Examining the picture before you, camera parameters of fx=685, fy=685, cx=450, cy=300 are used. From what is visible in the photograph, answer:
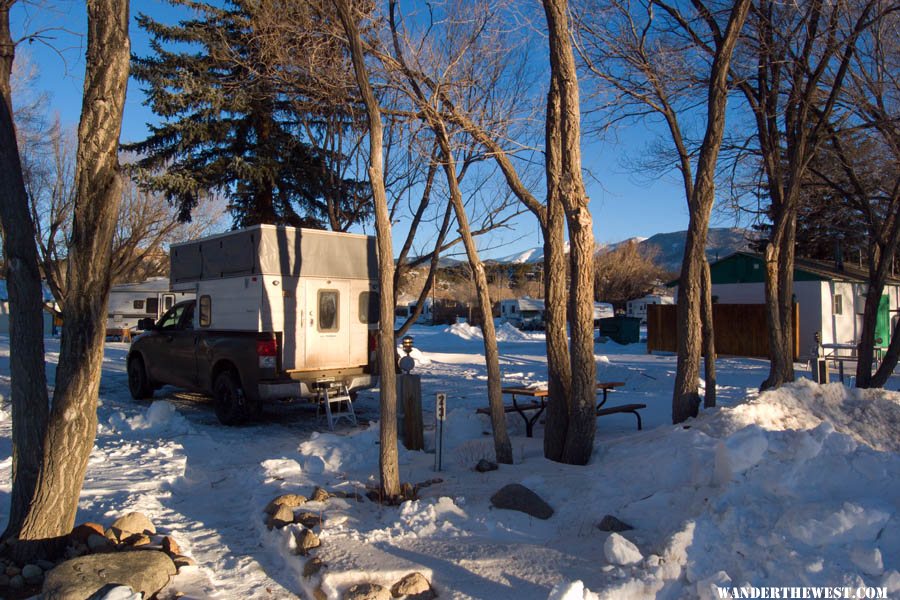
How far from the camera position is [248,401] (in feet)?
34.2

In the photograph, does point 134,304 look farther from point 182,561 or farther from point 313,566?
point 313,566

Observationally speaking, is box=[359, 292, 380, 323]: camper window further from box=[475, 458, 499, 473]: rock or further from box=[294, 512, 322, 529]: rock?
box=[294, 512, 322, 529]: rock

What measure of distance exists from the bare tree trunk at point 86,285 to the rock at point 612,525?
12.5 ft

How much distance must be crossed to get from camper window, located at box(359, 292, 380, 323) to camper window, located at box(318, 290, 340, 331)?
0.47m

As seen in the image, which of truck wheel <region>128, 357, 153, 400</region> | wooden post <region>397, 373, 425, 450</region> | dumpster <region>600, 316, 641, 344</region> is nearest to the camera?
wooden post <region>397, 373, 425, 450</region>

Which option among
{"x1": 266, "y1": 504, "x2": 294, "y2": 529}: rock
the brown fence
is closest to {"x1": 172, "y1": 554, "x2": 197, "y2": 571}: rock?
{"x1": 266, "y1": 504, "x2": 294, "y2": 529}: rock

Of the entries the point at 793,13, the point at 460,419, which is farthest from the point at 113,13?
the point at 793,13

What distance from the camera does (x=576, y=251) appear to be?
23.4 ft

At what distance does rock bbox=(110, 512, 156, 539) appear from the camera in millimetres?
5273

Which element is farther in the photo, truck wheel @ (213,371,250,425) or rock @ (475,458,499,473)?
truck wheel @ (213,371,250,425)

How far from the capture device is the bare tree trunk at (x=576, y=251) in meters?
7.07

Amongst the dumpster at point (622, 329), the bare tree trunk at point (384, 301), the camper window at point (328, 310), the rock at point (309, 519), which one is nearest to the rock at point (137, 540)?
the rock at point (309, 519)

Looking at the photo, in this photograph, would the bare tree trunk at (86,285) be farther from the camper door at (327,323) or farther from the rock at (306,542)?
the camper door at (327,323)

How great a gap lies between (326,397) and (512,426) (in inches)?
112
